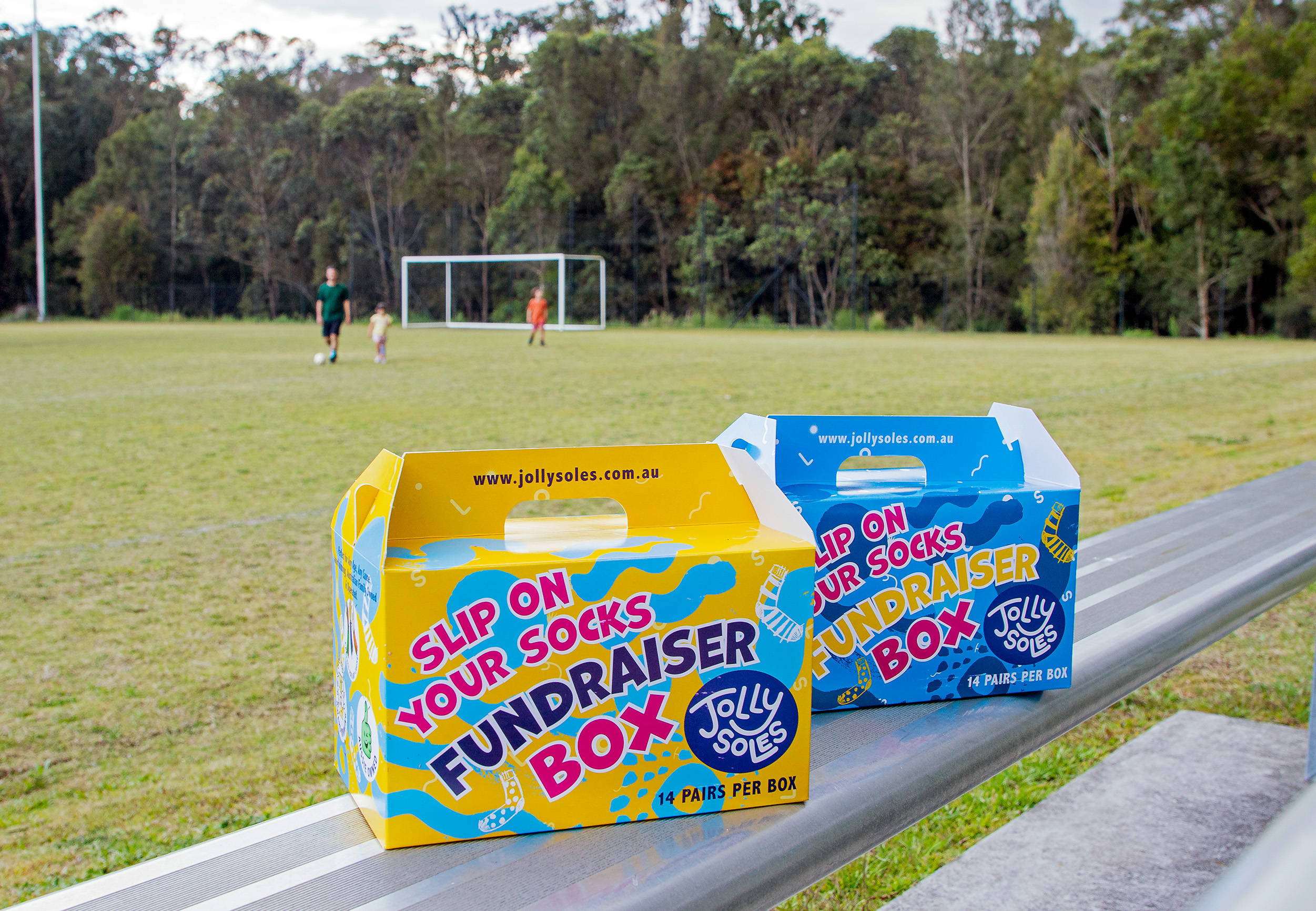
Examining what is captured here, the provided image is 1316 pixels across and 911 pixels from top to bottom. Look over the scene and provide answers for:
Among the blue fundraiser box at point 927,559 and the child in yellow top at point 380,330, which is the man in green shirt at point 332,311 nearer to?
the child in yellow top at point 380,330

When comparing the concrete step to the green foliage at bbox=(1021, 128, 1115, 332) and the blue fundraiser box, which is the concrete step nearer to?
the blue fundraiser box

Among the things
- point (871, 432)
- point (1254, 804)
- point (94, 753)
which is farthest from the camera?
point (94, 753)

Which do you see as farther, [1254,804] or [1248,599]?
[1254,804]

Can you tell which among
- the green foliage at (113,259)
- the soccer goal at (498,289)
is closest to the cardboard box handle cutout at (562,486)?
the soccer goal at (498,289)

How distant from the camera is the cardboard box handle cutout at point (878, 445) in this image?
4.72 feet

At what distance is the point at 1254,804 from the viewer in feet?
9.21

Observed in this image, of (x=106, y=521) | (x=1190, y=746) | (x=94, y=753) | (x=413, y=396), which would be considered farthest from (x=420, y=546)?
(x=413, y=396)

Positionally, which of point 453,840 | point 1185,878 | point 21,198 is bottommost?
point 1185,878

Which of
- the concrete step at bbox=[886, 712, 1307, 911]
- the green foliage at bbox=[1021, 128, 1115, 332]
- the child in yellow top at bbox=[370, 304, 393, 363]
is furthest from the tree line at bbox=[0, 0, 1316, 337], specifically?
the concrete step at bbox=[886, 712, 1307, 911]

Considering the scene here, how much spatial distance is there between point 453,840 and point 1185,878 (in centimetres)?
193

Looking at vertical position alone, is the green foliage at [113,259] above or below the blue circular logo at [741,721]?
above

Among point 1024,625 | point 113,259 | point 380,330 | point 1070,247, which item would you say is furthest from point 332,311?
point 113,259

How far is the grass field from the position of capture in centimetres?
279

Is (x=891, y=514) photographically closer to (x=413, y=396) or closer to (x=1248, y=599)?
(x=1248, y=599)
